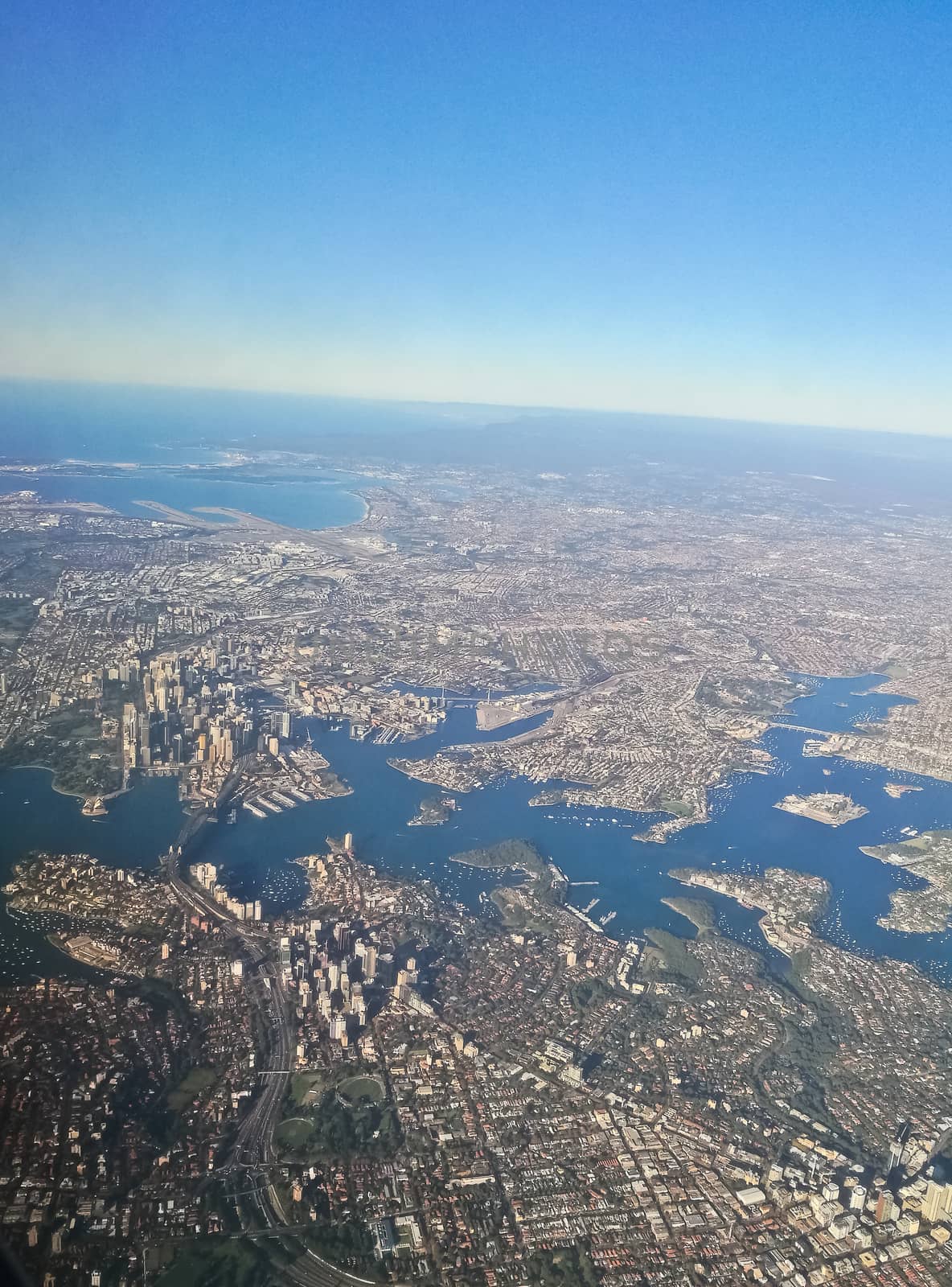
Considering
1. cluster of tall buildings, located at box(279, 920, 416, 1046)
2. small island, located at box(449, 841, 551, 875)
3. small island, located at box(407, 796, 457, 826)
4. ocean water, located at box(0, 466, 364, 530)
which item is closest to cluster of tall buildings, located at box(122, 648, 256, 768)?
small island, located at box(407, 796, 457, 826)

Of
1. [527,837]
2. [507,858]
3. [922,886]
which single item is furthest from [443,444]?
[922,886]

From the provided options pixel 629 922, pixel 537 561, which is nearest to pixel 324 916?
pixel 629 922

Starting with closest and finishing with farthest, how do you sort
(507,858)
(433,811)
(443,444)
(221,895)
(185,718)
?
(221,895), (507,858), (433,811), (185,718), (443,444)

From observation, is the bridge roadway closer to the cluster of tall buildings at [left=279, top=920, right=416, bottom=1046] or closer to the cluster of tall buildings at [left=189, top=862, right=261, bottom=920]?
the cluster of tall buildings at [left=189, top=862, right=261, bottom=920]

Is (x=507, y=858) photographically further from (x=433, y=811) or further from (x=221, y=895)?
(x=221, y=895)

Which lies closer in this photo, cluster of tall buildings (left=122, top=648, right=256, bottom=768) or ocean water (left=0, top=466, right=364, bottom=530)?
cluster of tall buildings (left=122, top=648, right=256, bottom=768)

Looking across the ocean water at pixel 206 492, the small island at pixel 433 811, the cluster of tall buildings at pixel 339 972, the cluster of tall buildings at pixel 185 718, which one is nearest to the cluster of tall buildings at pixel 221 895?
the cluster of tall buildings at pixel 339 972

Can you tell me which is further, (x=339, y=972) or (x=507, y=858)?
(x=507, y=858)

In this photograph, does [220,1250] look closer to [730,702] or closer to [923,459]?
[730,702]
